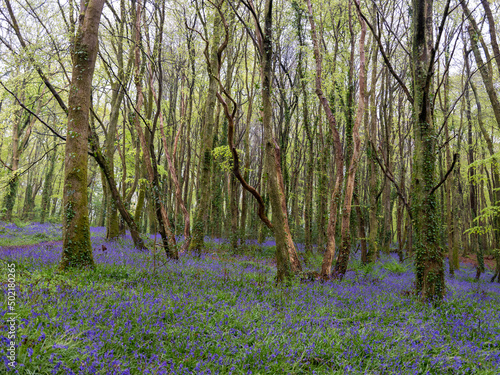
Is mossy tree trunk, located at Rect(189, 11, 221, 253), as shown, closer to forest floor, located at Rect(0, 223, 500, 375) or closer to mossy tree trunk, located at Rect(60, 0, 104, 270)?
forest floor, located at Rect(0, 223, 500, 375)

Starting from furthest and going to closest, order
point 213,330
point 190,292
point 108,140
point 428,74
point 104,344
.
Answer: point 108,140 → point 428,74 → point 190,292 → point 213,330 → point 104,344

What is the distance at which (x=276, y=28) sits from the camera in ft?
46.7

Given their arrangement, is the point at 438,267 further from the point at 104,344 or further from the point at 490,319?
the point at 104,344

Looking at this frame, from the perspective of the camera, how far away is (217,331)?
12.4 ft

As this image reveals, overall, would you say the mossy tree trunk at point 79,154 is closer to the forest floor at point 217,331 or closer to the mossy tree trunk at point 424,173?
the forest floor at point 217,331

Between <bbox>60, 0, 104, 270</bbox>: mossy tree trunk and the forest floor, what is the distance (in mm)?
584

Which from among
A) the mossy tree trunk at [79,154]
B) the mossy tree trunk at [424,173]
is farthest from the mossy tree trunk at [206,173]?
the mossy tree trunk at [424,173]

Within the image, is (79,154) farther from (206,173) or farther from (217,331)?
(206,173)

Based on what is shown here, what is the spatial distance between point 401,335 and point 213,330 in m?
2.92

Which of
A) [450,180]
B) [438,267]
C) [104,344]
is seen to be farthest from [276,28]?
[104,344]

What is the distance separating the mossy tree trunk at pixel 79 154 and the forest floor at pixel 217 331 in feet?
1.92

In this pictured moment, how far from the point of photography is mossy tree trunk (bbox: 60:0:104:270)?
5.52m

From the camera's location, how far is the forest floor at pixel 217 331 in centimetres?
285

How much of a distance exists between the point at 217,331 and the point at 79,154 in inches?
177
